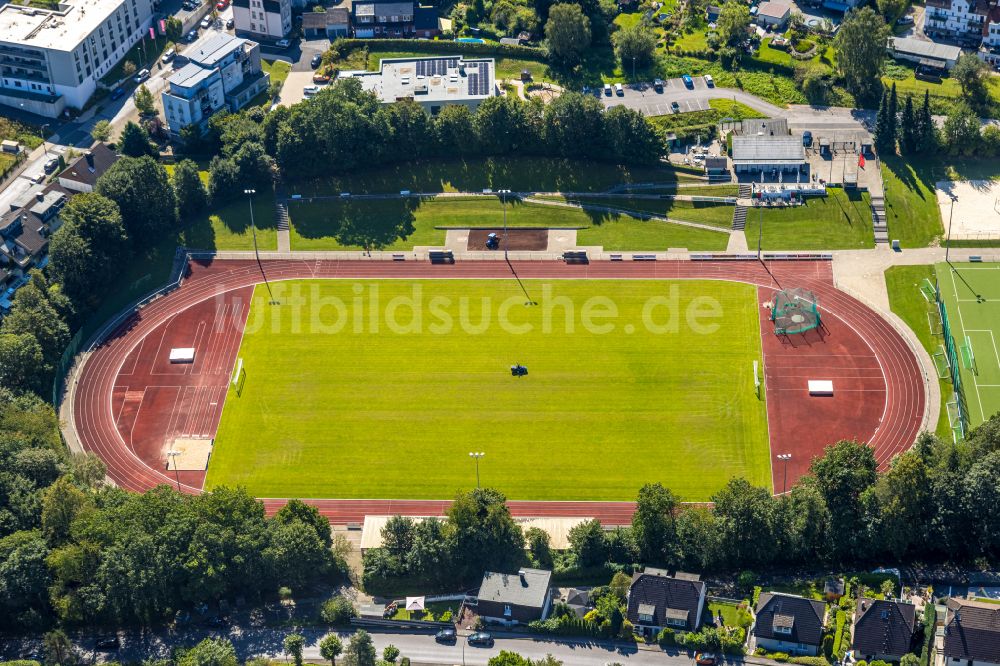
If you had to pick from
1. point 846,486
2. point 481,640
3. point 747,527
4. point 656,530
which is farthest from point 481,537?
point 846,486

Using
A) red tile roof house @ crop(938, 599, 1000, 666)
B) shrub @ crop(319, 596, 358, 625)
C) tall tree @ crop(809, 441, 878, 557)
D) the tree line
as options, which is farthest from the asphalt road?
red tile roof house @ crop(938, 599, 1000, 666)

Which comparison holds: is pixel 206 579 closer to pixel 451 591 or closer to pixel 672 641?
pixel 451 591

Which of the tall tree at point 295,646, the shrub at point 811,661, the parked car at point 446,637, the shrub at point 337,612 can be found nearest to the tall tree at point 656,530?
the shrub at point 811,661

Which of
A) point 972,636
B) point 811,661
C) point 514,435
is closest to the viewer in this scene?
point 972,636

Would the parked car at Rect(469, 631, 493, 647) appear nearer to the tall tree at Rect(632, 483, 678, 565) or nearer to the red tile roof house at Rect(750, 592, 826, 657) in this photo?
the tall tree at Rect(632, 483, 678, 565)

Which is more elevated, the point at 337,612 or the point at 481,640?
the point at 337,612

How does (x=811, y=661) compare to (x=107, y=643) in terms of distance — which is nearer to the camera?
(x=811, y=661)

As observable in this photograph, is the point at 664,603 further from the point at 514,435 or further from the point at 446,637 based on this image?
the point at 514,435
